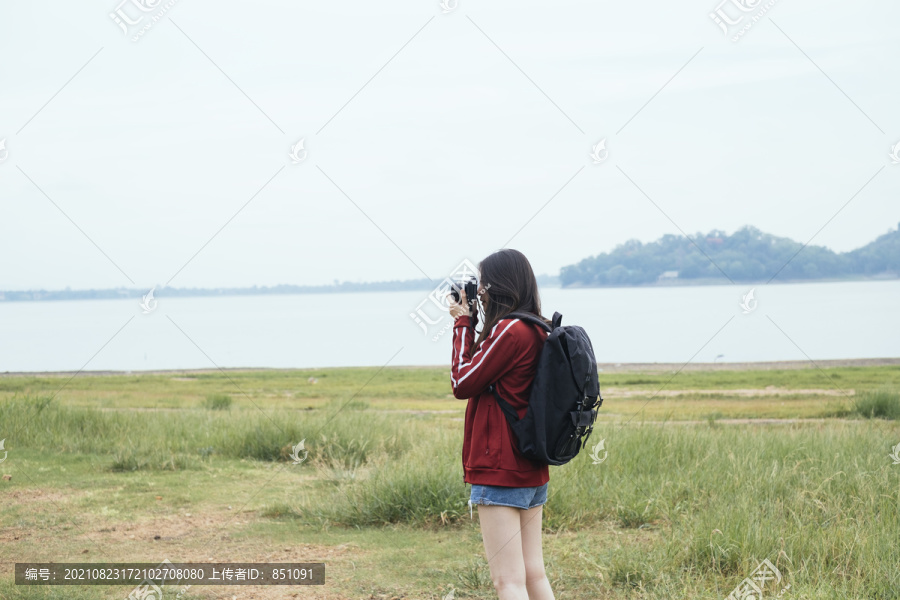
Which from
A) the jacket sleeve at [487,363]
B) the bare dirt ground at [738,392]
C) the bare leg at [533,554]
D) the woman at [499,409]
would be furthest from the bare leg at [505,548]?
Result: the bare dirt ground at [738,392]

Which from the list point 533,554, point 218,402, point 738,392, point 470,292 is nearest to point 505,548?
point 533,554

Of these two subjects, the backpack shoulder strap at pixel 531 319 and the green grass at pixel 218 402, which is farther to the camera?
the green grass at pixel 218 402

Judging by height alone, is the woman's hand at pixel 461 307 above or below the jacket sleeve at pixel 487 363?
above

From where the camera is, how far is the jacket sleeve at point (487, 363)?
10.2ft

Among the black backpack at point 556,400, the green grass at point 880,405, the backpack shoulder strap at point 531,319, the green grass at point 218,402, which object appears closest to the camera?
the black backpack at point 556,400

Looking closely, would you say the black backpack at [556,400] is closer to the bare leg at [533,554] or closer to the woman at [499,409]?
the woman at [499,409]

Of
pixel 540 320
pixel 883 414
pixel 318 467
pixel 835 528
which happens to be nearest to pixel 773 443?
pixel 835 528

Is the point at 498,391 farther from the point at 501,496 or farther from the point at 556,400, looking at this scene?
the point at 501,496

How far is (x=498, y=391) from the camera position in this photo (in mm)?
3174

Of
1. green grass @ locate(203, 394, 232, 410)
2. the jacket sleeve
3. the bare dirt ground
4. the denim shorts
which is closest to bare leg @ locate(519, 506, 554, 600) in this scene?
the denim shorts

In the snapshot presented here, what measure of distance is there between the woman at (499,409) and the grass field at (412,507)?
1.57 m

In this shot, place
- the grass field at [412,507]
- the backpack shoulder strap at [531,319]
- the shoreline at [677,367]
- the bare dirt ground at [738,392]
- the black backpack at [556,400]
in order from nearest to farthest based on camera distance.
Answer: the black backpack at [556,400] < the backpack shoulder strap at [531,319] < the grass field at [412,507] < the bare dirt ground at [738,392] < the shoreline at [677,367]

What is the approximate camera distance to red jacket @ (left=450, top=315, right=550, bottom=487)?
3.11 meters

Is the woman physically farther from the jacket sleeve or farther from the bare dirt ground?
the bare dirt ground
